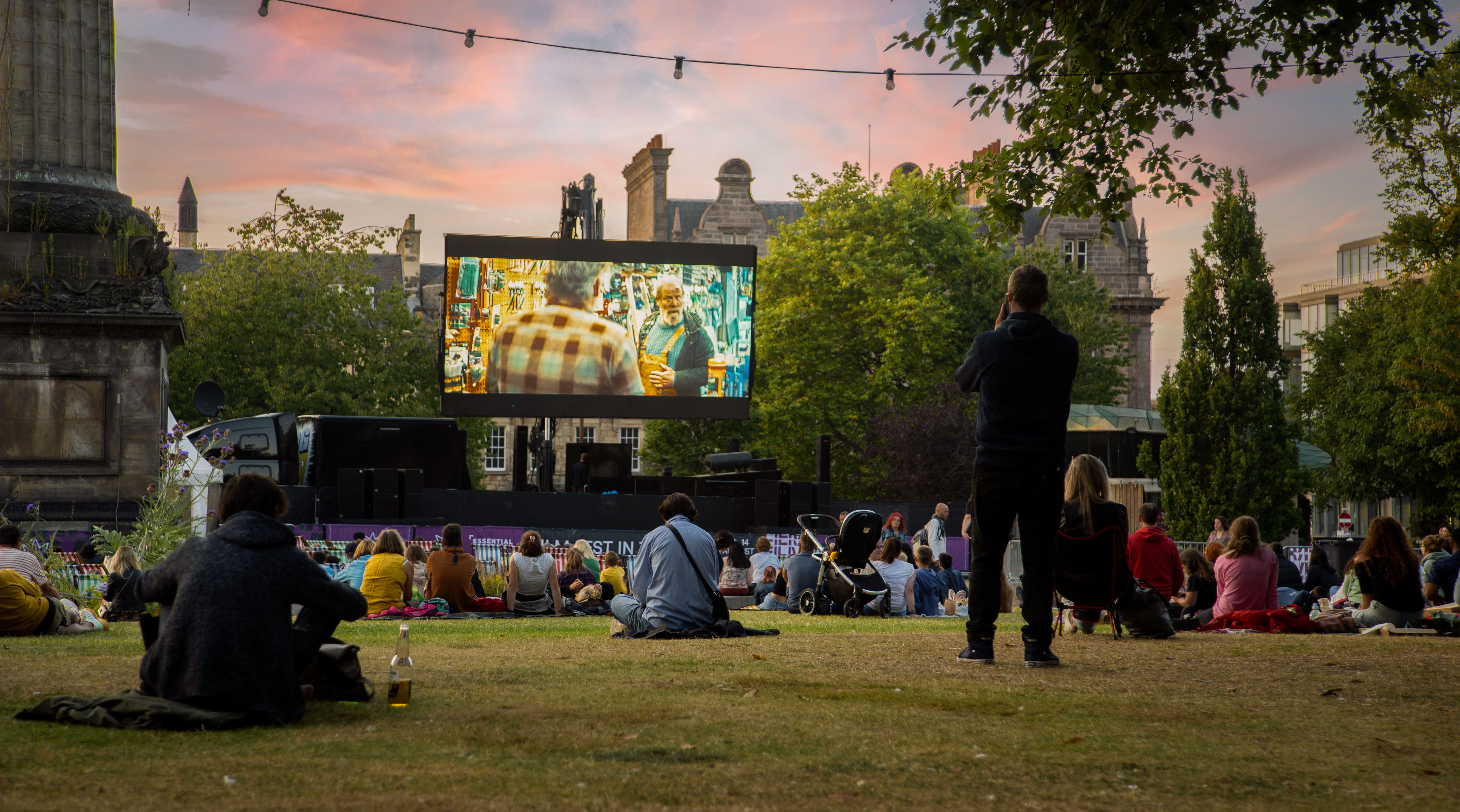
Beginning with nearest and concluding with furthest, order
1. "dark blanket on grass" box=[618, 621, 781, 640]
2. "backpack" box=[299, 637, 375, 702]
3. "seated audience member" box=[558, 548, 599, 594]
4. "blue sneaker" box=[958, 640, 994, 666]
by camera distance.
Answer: "backpack" box=[299, 637, 375, 702], "blue sneaker" box=[958, 640, 994, 666], "dark blanket on grass" box=[618, 621, 781, 640], "seated audience member" box=[558, 548, 599, 594]

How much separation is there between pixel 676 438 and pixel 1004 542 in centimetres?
3792

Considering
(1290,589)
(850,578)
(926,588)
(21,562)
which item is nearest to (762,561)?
(926,588)

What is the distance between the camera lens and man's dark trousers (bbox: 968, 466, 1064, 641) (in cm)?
682

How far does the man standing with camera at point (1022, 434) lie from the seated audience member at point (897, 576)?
8571mm

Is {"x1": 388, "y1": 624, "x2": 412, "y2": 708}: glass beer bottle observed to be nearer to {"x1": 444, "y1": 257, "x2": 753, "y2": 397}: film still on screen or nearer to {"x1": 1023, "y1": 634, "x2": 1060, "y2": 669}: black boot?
{"x1": 1023, "y1": 634, "x2": 1060, "y2": 669}: black boot

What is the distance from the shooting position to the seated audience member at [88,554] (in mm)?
13250

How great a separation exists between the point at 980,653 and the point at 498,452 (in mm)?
57214

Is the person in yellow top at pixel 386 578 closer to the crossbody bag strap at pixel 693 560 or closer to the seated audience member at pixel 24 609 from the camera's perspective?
the seated audience member at pixel 24 609

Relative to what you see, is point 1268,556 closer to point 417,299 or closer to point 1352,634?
point 1352,634

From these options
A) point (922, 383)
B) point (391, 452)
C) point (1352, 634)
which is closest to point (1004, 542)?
point (1352, 634)

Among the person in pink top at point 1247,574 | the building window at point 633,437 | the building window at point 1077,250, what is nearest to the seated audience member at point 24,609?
the person in pink top at point 1247,574

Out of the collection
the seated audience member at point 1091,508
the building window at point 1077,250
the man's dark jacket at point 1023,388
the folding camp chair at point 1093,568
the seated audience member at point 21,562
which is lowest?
the seated audience member at point 21,562

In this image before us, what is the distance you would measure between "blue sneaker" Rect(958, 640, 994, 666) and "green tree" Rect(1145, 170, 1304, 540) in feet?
106

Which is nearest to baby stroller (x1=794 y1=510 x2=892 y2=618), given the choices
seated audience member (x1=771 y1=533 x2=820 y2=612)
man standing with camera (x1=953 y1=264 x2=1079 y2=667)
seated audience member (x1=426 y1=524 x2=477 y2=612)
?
seated audience member (x1=771 y1=533 x2=820 y2=612)
